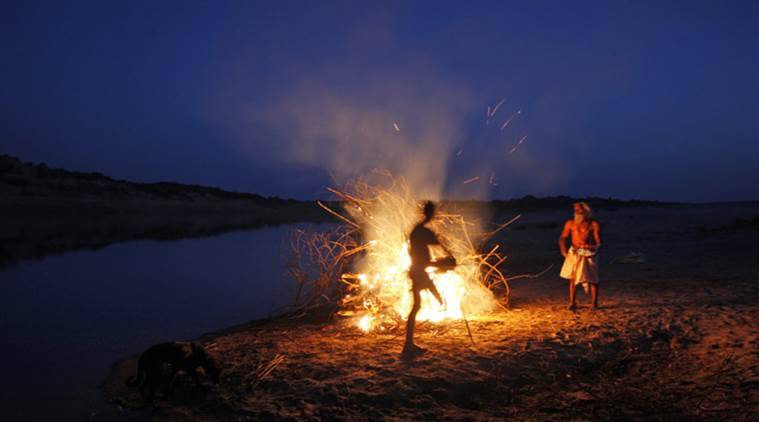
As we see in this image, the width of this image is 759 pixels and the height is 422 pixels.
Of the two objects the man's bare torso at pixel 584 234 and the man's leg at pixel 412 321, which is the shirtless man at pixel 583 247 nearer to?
the man's bare torso at pixel 584 234

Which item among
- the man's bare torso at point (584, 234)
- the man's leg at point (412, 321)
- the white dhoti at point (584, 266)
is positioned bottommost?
the man's leg at point (412, 321)

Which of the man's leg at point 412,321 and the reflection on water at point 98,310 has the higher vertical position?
the man's leg at point 412,321

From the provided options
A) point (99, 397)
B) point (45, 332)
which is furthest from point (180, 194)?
point (99, 397)

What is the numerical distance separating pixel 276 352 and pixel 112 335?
12.9ft

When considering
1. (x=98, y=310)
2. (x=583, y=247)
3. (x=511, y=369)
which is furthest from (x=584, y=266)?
(x=98, y=310)

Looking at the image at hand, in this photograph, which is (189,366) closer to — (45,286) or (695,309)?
(695,309)

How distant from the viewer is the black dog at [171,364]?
498 centimetres

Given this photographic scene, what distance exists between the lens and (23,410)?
5520 millimetres

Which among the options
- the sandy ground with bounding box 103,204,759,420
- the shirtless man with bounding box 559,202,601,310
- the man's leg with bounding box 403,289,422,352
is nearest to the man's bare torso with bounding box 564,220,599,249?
the shirtless man with bounding box 559,202,601,310

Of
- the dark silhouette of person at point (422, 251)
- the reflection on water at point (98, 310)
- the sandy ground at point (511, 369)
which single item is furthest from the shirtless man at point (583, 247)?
the reflection on water at point (98, 310)

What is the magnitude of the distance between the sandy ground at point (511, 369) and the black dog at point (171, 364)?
0.51 ft

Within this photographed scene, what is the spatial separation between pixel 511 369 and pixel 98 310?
8.84 meters

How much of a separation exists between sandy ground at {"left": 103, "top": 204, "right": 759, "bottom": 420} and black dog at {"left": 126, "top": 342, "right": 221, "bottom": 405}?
0.51ft

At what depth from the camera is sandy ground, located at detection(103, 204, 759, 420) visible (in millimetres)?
4595
